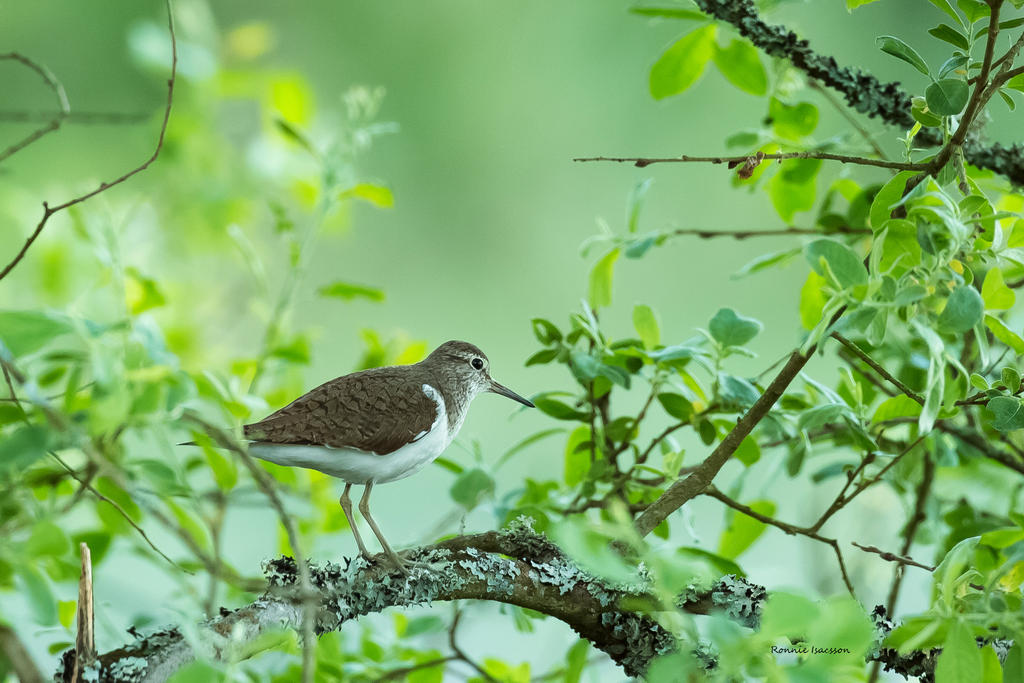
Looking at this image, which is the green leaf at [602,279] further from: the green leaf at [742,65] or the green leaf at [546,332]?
the green leaf at [742,65]

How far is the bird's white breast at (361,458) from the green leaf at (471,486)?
4 cm

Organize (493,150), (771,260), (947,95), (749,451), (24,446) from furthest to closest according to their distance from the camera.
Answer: (493,150), (771,260), (749,451), (947,95), (24,446)

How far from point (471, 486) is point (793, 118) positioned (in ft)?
1.58

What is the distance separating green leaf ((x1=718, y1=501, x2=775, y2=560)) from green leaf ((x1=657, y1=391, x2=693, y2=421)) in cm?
12

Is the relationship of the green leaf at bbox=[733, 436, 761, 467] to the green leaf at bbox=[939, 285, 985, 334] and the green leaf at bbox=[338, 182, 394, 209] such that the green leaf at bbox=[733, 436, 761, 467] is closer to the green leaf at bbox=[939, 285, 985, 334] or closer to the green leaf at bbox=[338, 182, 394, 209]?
the green leaf at bbox=[939, 285, 985, 334]

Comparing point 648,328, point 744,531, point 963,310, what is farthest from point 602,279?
point 963,310

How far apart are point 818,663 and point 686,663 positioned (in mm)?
64

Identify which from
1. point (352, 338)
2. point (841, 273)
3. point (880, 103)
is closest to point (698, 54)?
point (880, 103)

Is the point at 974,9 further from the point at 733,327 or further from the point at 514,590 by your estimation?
the point at 514,590

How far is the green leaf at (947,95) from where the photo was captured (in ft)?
1.86

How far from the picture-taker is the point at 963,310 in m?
0.51

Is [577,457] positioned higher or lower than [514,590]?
higher

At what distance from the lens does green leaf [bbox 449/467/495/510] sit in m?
0.86

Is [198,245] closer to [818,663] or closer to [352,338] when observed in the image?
[352,338]
